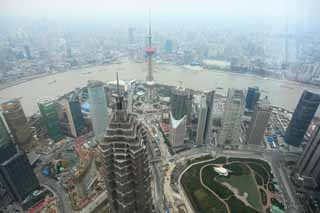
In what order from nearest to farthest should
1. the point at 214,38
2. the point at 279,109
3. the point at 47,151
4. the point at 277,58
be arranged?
the point at 47,151
the point at 279,109
the point at 277,58
the point at 214,38

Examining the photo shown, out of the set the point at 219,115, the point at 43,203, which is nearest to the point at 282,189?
the point at 219,115

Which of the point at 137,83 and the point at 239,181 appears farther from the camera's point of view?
the point at 137,83

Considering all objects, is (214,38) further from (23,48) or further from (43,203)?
(43,203)

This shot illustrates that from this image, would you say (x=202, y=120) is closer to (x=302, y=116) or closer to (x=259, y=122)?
(x=259, y=122)

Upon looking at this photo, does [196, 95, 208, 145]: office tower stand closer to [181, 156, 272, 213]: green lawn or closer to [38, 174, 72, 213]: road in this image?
[181, 156, 272, 213]: green lawn

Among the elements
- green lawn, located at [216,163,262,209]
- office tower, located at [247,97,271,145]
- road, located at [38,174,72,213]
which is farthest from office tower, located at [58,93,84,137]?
office tower, located at [247,97,271,145]

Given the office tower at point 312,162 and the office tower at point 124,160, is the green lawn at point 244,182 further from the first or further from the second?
the office tower at point 124,160

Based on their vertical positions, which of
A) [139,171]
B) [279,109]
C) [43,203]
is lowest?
[43,203]
